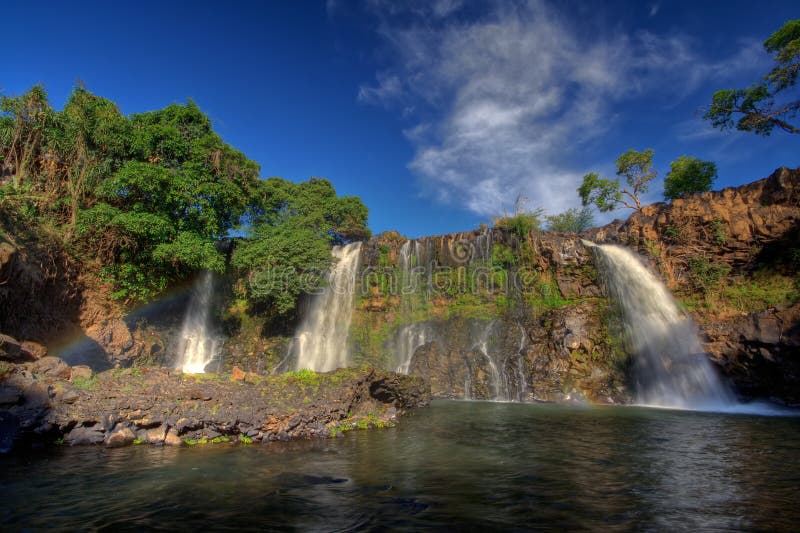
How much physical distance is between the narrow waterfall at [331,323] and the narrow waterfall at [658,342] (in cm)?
1652

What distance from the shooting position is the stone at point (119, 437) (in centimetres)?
877

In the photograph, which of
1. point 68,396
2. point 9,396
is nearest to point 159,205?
point 68,396

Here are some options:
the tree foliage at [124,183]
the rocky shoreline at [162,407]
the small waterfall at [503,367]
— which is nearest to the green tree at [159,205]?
the tree foliage at [124,183]

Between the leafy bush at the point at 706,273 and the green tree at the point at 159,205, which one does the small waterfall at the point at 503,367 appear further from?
the green tree at the point at 159,205

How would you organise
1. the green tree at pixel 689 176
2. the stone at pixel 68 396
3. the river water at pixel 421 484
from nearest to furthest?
the river water at pixel 421 484 → the stone at pixel 68 396 → the green tree at pixel 689 176

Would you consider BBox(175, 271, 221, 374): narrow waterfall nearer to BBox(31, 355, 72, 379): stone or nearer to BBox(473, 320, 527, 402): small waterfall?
BBox(31, 355, 72, 379): stone

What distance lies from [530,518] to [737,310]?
2118 cm

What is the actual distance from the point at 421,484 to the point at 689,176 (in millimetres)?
38032

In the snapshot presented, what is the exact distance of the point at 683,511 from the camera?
5.43m

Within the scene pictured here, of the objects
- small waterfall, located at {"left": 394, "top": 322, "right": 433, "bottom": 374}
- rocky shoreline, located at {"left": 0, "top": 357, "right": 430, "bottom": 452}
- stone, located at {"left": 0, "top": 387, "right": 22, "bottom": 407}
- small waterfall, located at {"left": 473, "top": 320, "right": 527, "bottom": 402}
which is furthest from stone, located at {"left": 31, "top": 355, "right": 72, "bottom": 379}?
small waterfall, located at {"left": 473, "top": 320, "right": 527, "bottom": 402}

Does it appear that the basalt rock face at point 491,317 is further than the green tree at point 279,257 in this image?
No

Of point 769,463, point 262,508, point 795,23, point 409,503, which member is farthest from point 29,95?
point 795,23

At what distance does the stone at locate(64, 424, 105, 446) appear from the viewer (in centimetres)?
866

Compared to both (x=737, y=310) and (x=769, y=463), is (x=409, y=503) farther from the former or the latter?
(x=737, y=310)
